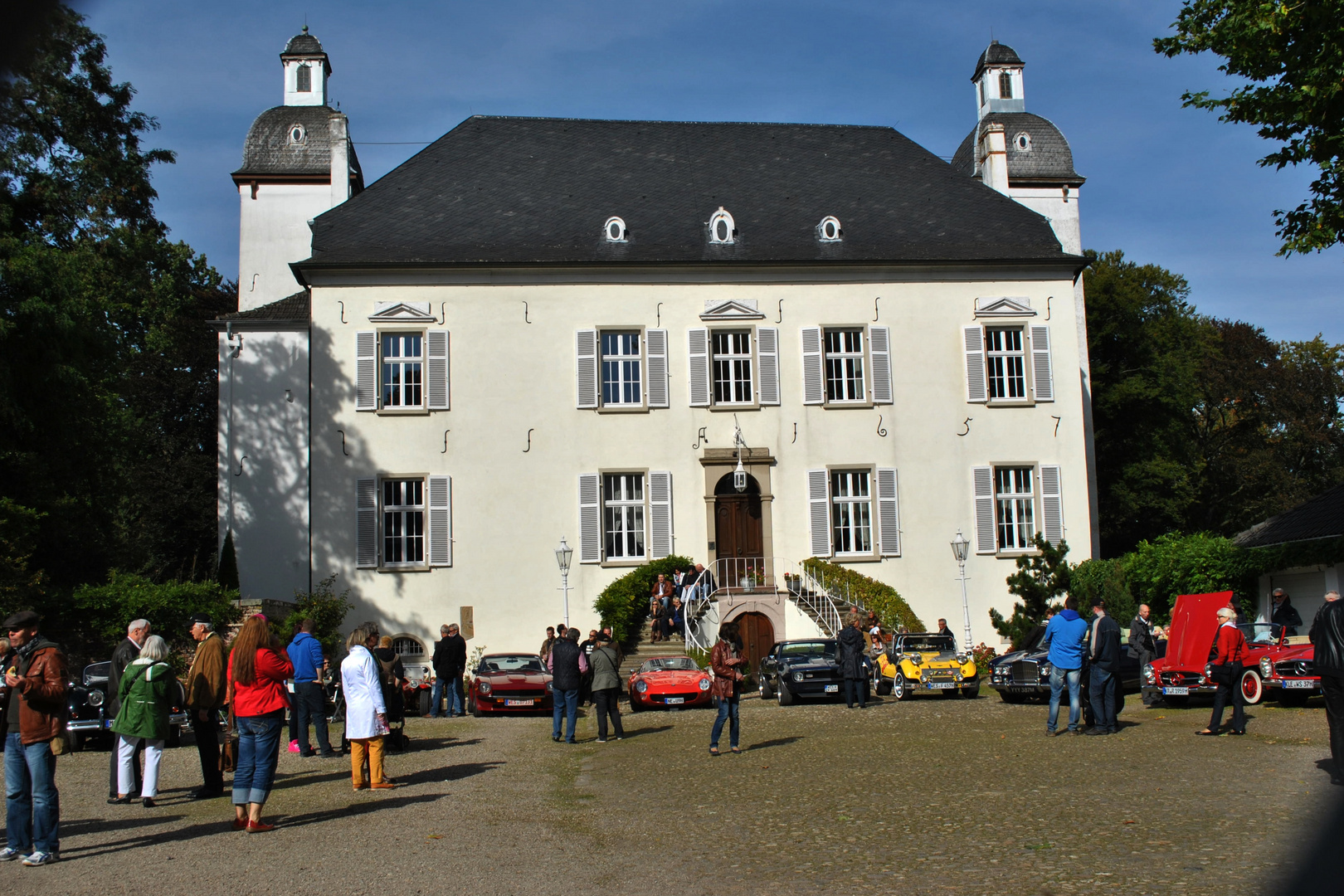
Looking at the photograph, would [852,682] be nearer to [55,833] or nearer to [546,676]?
[546,676]

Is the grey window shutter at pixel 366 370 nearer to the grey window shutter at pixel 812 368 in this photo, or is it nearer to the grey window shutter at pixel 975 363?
the grey window shutter at pixel 812 368

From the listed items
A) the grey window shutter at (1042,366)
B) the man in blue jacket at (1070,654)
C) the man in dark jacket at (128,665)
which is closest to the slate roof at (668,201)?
the grey window shutter at (1042,366)

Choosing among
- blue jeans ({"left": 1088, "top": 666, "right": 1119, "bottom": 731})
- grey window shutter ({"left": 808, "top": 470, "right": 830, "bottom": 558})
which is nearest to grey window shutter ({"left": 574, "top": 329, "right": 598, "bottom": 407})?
grey window shutter ({"left": 808, "top": 470, "right": 830, "bottom": 558})

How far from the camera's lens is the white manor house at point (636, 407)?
29.7 m

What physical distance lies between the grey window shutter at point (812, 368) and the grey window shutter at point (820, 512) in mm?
1859

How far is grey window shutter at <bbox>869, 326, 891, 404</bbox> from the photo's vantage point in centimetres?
3094

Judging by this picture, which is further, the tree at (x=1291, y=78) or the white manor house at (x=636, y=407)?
the white manor house at (x=636, y=407)

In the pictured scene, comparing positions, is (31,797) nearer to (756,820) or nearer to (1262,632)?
(756,820)

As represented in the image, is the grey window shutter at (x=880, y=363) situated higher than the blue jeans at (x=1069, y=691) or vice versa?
the grey window shutter at (x=880, y=363)

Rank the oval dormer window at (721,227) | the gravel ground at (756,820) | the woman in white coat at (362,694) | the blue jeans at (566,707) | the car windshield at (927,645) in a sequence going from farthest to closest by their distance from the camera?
→ the oval dormer window at (721,227) < the car windshield at (927,645) < the blue jeans at (566,707) < the woman in white coat at (362,694) < the gravel ground at (756,820)

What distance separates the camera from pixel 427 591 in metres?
29.3

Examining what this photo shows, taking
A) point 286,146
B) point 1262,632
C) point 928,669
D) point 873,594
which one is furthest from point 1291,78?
point 286,146

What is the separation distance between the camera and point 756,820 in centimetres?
969

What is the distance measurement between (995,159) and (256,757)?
3088 centimetres
